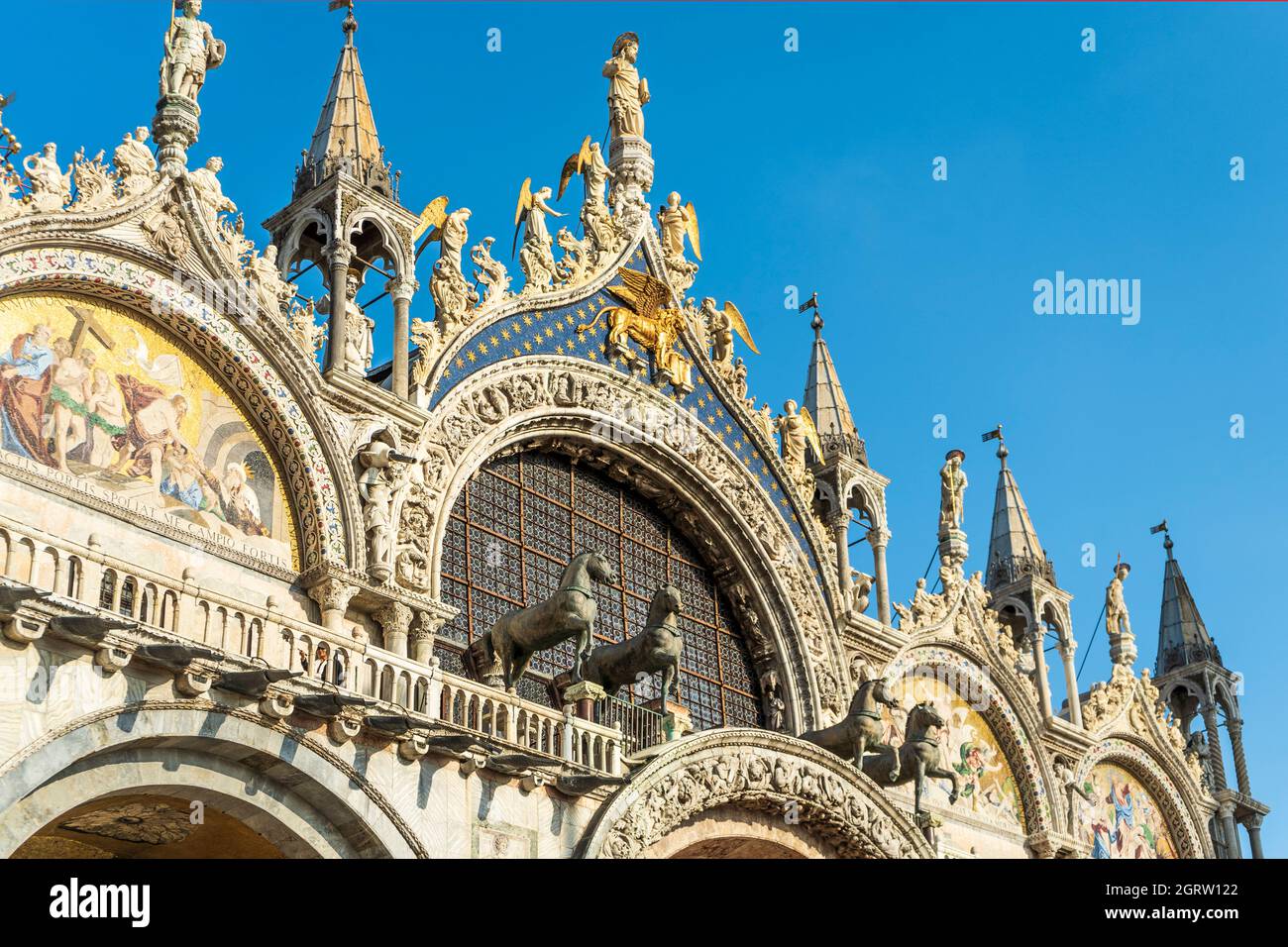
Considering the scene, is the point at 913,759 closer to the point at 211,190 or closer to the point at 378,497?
the point at 378,497

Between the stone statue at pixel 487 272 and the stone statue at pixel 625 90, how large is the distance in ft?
17.4

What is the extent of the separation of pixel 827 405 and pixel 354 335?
1133 centimetres

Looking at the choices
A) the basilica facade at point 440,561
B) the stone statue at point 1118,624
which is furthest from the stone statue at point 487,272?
the stone statue at point 1118,624

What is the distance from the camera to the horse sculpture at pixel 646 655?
2291 cm

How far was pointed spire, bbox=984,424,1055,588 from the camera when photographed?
37.6 m

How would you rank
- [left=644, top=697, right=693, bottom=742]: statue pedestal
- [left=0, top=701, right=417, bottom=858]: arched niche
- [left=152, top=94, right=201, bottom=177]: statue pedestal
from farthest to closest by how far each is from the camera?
[left=644, top=697, right=693, bottom=742]: statue pedestal, [left=152, top=94, right=201, bottom=177]: statue pedestal, [left=0, top=701, right=417, bottom=858]: arched niche

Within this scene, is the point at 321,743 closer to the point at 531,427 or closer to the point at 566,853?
the point at 566,853

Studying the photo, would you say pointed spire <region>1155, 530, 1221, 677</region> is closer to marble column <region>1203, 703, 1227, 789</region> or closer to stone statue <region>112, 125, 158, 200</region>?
marble column <region>1203, 703, 1227, 789</region>

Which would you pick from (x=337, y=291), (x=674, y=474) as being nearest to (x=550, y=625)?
(x=337, y=291)

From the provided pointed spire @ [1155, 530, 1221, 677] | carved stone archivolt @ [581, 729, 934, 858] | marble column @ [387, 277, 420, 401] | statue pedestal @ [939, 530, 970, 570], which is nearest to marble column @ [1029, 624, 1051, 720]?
statue pedestal @ [939, 530, 970, 570]

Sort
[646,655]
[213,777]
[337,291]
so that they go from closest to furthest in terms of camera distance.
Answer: [213,777], [646,655], [337,291]

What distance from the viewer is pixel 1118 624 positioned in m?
38.5

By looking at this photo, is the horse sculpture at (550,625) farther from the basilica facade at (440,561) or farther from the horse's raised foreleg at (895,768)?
the horse's raised foreleg at (895,768)

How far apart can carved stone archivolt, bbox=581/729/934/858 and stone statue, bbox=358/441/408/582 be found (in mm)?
4214
